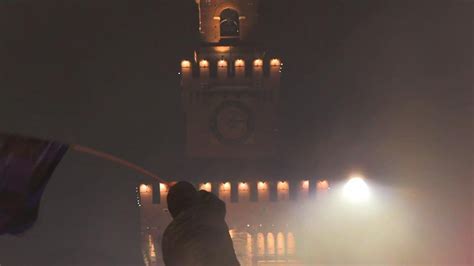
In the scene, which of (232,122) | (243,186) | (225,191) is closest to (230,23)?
(232,122)

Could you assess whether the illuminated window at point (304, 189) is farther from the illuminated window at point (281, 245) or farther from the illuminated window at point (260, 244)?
the illuminated window at point (260, 244)

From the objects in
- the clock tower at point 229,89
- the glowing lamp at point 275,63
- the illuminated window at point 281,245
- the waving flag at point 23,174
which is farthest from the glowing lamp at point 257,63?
the waving flag at point 23,174

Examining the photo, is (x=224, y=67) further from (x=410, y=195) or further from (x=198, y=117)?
(x=410, y=195)

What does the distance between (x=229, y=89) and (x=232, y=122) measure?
81.5 inches

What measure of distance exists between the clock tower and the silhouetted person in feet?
138

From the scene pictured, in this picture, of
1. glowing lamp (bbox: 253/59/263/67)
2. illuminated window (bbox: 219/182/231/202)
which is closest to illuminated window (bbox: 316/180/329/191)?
illuminated window (bbox: 219/182/231/202)

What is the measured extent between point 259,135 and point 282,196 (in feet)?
15.8

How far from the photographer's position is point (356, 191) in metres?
42.4

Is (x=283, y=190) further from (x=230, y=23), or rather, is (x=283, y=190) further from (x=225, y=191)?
(x=230, y=23)

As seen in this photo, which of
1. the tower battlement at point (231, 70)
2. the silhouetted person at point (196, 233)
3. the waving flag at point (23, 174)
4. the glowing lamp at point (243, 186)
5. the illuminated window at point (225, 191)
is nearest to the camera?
the silhouetted person at point (196, 233)

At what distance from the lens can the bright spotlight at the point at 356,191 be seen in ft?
126

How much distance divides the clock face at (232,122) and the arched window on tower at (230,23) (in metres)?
4.57

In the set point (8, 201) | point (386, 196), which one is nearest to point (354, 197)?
point (386, 196)

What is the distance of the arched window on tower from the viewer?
48938 millimetres
